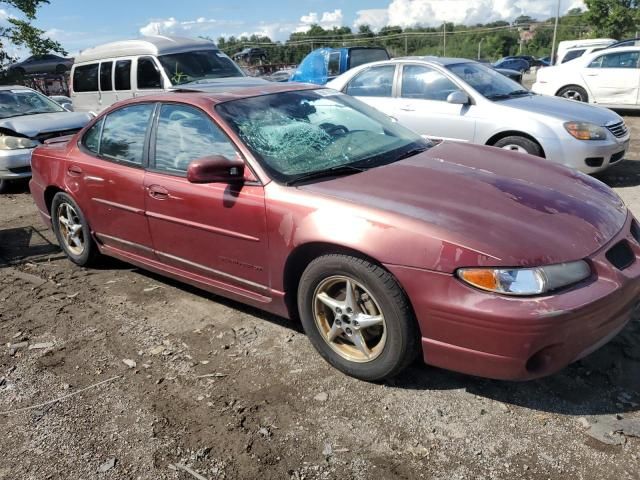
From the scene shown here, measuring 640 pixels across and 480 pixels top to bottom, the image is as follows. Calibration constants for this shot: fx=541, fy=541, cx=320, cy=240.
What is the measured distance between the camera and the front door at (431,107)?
6578mm

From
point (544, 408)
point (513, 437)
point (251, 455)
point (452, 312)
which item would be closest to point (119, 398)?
point (251, 455)

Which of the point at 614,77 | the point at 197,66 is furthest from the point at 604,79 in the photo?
the point at 197,66

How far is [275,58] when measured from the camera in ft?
125

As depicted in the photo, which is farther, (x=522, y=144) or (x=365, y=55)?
(x=365, y=55)

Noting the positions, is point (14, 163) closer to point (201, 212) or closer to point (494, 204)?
point (201, 212)

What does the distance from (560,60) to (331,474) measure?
2060cm

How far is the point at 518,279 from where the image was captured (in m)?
2.34

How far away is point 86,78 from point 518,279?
34.1 feet

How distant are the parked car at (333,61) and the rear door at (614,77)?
4.70 meters

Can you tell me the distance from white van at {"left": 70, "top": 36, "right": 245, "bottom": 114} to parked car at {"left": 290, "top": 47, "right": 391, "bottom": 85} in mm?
4255

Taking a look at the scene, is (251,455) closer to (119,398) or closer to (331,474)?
(331,474)

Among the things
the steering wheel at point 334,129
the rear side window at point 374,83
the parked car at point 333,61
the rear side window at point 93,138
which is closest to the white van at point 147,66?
the rear side window at point 374,83

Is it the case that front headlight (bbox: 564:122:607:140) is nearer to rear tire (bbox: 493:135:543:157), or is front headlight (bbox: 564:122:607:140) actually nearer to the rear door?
rear tire (bbox: 493:135:543:157)

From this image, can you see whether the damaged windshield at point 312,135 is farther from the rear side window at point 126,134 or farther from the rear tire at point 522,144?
the rear tire at point 522,144
